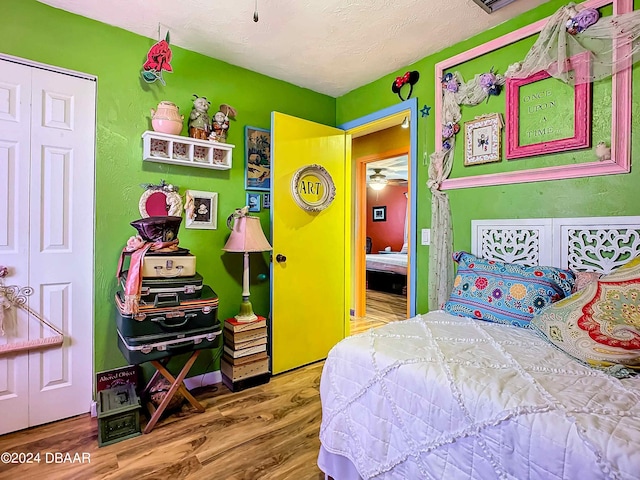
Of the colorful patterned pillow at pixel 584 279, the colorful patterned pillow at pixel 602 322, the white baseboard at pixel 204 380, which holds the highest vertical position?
the colorful patterned pillow at pixel 584 279

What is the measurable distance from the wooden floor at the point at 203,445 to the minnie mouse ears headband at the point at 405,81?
2.46 meters

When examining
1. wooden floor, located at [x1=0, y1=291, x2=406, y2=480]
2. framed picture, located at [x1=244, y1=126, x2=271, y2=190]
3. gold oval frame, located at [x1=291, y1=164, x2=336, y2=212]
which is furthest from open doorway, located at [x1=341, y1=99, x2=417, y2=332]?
wooden floor, located at [x1=0, y1=291, x2=406, y2=480]

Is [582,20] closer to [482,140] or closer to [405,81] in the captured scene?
[482,140]

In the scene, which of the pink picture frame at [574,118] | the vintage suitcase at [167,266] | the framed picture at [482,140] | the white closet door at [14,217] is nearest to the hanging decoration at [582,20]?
the pink picture frame at [574,118]

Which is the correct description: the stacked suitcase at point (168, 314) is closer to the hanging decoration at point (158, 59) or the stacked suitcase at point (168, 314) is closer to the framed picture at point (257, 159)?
the framed picture at point (257, 159)

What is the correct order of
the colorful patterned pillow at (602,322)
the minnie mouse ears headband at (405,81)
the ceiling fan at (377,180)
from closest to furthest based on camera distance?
the colorful patterned pillow at (602,322) < the minnie mouse ears headband at (405,81) < the ceiling fan at (377,180)

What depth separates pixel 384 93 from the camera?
9.28ft

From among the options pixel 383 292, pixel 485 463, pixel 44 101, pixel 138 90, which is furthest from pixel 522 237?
pixel 383 292

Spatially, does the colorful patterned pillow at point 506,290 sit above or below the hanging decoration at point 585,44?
below

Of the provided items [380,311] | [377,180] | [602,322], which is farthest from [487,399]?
[377,180]

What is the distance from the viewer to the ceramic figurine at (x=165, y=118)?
7.16 feet

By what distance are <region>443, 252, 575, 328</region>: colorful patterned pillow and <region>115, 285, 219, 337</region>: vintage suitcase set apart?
56.9 inches

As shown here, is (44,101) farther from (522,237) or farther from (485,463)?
(522,237)

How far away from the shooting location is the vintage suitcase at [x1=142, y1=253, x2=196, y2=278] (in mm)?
1829
